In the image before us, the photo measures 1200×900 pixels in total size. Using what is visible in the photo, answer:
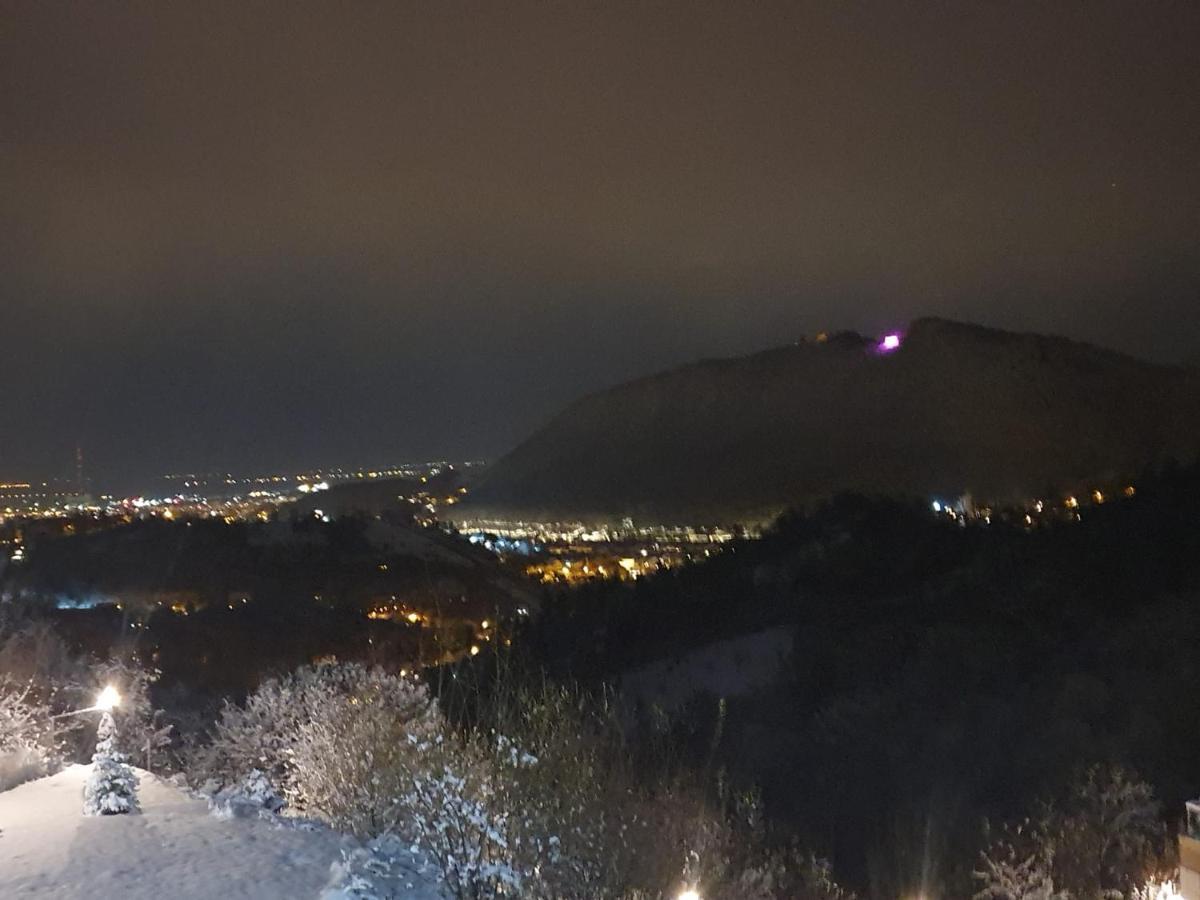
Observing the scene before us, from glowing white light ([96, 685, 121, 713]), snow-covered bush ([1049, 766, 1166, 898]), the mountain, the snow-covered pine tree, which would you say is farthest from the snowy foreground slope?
the mountain

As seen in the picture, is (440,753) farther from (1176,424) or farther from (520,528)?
(1176,424)

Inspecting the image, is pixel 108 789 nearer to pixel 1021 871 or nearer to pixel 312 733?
pixel 312 733

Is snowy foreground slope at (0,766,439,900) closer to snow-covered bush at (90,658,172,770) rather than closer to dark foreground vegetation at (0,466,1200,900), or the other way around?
dark foreground vegetation at (0,466,1200,900)

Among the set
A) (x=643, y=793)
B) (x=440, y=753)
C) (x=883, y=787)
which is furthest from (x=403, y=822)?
(x=883, y=787)

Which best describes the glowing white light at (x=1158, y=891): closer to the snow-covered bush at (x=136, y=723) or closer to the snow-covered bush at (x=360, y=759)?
the snow-covered bush at (x=360, y=759)

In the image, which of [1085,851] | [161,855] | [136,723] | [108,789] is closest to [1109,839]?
[1085,851]

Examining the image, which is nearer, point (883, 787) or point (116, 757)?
point (116, 757)

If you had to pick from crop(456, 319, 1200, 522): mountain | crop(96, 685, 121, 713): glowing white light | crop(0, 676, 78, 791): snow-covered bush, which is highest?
crop(456, 319, 1200, 522): mountain
